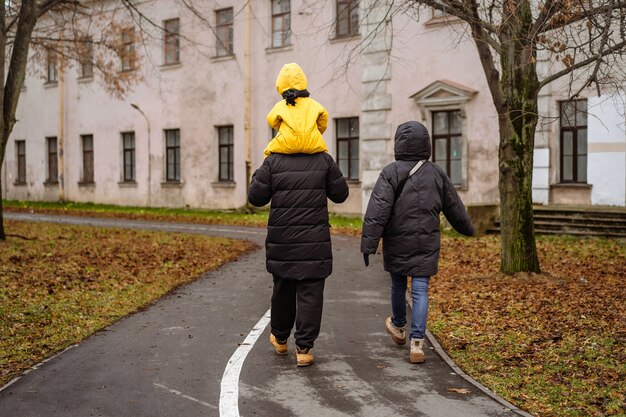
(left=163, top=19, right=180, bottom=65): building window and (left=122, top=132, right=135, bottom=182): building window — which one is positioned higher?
(left=163, top=19, right=180, bottom=65): building window

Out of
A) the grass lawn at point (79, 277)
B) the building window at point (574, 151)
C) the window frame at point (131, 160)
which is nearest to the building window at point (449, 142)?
the building window at point (574, 151)

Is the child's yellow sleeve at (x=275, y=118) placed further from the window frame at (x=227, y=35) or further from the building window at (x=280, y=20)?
the window frame at (x=227, y=35)

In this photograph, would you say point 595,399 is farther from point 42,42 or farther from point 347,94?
point 347,94

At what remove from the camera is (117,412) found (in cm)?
515

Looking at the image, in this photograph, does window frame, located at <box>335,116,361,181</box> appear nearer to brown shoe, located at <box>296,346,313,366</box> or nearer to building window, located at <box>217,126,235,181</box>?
building window, located at <box>217,126,235,181</box>

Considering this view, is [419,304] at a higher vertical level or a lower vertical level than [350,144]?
lower

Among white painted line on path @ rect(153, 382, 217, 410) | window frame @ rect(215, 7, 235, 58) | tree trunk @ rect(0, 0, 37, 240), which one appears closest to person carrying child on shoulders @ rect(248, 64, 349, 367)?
white painted line on path @ rect(153, 382, 217, 410)

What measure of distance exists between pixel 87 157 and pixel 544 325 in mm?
28590

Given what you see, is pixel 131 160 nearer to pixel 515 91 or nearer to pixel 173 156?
pixel 173 156

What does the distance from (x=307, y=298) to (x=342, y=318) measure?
218cm

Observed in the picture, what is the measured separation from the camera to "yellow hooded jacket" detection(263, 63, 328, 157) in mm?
6371

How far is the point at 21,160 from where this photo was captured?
123ft

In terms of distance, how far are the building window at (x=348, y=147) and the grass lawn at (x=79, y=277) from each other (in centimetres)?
817

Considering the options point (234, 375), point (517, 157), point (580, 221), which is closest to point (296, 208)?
point (234, 375)
